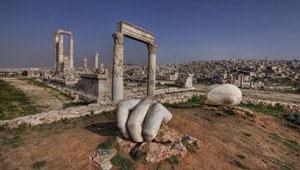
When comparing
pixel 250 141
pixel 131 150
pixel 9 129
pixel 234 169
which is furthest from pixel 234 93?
pixel 9 129

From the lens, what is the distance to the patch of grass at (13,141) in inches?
161

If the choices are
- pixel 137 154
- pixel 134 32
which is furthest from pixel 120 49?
pixel 137 154

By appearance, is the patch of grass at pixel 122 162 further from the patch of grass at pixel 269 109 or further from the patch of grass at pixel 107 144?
the patch of grass at pixel 269 109

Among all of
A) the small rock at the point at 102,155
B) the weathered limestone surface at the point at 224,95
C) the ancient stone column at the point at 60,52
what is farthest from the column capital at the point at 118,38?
the ancient stone column at the point at 60,52

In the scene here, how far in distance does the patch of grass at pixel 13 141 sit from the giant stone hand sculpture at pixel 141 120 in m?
3.16

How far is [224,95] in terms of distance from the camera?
7.73 meters

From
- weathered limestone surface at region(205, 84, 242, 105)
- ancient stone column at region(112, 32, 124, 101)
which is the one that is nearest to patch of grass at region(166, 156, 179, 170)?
weathered limestone surface at region(205, 84, 242, 105)

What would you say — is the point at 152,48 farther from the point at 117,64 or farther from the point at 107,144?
the point at 107,144

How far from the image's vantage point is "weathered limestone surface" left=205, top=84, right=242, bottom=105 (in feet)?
24.9

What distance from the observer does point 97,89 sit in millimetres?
10836

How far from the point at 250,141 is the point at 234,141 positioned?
76 cm

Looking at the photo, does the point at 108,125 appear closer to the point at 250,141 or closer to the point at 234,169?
the point at 234,169

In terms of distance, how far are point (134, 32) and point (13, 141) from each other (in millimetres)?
7945

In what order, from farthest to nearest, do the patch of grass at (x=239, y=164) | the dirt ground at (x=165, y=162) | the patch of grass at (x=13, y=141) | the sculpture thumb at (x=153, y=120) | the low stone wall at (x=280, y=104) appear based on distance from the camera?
the low stone wall at (x=280, y=104) → the patch of grass at (x=13, y=141) → the sculpture thumb at (x=153, y=120) → the patch of grass at (x=239, y=164) → the dirt ground at (x=165, y=162)
